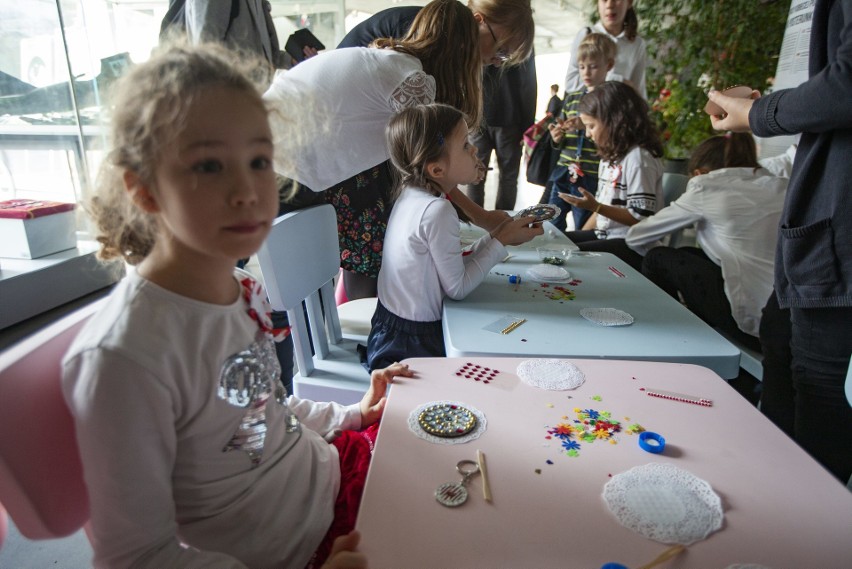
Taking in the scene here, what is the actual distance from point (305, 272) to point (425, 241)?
32 centimetres

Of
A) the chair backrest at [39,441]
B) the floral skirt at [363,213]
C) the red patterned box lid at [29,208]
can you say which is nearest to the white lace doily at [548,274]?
the floral skirt at [363,213]

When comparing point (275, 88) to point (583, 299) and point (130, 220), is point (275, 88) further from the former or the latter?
point (583, 299)

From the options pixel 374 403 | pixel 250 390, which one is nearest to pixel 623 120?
pixel 374 403

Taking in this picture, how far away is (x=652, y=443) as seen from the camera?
2.25 feet

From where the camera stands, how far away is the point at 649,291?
138 cm

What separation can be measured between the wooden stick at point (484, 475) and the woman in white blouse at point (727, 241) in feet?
4.61

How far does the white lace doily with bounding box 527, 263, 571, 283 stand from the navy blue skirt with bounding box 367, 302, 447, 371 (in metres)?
0.30

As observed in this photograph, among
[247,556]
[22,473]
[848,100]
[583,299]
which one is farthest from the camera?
[583,299]

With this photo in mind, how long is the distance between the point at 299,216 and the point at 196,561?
87 cm

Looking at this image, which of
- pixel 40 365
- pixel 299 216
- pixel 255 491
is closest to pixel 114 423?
pixel 40 365

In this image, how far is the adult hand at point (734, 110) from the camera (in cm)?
120

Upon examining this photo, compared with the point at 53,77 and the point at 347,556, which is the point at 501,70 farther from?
the point at 53,77

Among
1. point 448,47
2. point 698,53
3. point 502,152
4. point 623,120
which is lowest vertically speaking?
point 502,152

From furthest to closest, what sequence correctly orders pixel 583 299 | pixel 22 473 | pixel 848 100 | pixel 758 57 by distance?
pixel 758 57 < pixel 583 299 < pixel 848 100 < pixel 22 473
